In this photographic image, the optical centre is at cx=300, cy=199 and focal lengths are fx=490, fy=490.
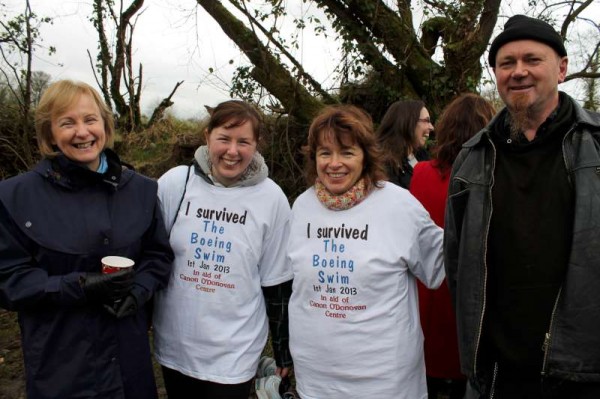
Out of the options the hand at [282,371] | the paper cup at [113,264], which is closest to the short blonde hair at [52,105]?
the paper cup at [113,264]

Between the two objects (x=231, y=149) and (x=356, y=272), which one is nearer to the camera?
(x=356, y=272)

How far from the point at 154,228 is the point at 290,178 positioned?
16.4ft

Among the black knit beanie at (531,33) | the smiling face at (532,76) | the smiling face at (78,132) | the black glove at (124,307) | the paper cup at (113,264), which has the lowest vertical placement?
the black glove at (124,307)

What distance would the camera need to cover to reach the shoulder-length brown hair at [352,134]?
231 cm

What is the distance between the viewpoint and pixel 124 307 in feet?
7.13

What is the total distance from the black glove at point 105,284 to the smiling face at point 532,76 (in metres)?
1.74

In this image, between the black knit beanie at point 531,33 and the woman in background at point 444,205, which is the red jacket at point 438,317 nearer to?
the woman in background at point 444,205

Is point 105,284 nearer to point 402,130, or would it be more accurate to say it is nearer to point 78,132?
point 78,132

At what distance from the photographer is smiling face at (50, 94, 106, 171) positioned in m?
2.24

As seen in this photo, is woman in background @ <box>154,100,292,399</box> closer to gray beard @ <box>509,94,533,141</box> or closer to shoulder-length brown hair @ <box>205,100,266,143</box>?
shoulder-length brown hair @ <box>205,100,266,143</box>

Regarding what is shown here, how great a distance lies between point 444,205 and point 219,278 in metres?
1.31

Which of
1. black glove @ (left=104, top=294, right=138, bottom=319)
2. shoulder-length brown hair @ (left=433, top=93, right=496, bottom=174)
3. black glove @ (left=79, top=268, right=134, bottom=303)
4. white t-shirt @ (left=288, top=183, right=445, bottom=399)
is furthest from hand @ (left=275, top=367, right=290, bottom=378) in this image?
shoulder-length brown hair @ (left=433, top=93, right=496, bottom=174)

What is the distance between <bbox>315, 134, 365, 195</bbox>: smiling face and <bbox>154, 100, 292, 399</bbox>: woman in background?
1.28 feet

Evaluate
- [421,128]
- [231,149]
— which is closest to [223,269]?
[231,149]
